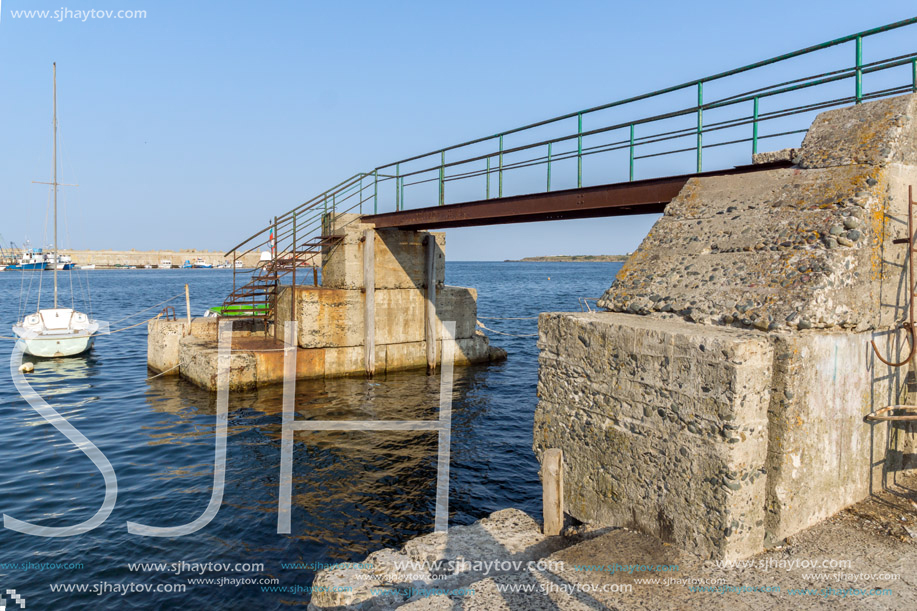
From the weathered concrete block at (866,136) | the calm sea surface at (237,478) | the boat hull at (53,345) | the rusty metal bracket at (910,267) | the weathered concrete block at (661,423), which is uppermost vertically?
the weathered concrete block at (866,136)

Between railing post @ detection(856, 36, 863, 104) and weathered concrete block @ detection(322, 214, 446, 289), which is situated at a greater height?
railing post @ detection(856, 36, 863, 104)

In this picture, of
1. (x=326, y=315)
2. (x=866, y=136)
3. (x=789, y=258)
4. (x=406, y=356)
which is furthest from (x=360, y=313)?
(x=866, y=136)

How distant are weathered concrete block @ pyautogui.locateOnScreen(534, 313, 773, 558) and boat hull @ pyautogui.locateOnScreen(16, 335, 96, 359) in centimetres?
2249

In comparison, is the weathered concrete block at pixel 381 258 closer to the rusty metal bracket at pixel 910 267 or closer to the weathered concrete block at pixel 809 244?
the weathered concrete block at pixel 809 244

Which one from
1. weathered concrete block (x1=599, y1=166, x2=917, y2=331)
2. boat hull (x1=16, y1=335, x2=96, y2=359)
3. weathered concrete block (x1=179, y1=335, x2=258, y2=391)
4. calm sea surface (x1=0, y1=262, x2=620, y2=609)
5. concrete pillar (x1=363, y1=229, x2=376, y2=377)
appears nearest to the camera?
weathered concrete block (x1=599, y1=166, x2=917, y2=331)

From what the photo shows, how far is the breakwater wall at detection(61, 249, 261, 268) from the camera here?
14938cm

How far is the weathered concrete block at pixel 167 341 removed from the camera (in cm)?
1864

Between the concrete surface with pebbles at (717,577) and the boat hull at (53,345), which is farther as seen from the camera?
the boat hull at (53,345)

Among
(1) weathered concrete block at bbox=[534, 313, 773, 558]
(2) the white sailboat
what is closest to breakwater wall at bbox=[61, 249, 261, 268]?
(2) the white sailboat

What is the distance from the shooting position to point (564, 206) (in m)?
11.5

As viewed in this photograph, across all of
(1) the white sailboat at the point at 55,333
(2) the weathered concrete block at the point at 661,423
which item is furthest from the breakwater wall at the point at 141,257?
(2) the weathered concrete block at the point at 661,423

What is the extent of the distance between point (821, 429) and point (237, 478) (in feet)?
31.0

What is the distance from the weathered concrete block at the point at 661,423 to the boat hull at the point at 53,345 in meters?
22.5

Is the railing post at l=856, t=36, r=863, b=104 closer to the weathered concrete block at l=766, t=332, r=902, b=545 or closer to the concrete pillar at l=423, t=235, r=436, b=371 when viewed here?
the weathered concrete block at l=766, t=332, r=902, b=545
